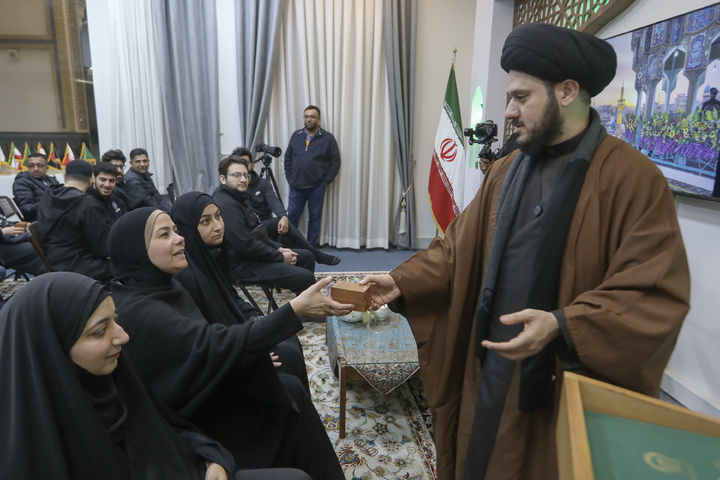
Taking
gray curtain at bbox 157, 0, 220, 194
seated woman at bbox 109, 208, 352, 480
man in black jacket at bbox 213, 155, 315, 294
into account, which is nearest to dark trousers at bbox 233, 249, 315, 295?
man in black jacket at bbox 213, 155, 315, 294

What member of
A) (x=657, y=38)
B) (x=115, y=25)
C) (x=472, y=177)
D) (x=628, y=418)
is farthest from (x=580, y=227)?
(x=115, y=25)

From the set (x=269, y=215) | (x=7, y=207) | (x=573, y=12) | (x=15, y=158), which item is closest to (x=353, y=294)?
(x=573, y=12)

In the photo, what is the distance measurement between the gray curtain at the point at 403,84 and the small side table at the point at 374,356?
312 centimetres

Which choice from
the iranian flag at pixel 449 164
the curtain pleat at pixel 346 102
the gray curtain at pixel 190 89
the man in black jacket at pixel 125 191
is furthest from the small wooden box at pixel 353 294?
the gray curtain at pixel 190 89

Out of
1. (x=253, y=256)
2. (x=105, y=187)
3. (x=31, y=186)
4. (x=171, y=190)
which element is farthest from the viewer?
(x=171, y=190)

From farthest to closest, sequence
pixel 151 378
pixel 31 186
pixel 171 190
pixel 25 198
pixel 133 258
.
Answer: pixel 171 190
pixel 31 186
pixel 25 198
pixel 133 258
pixel 151 378

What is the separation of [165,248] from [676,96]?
7.40ft

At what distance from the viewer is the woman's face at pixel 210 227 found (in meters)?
2.31

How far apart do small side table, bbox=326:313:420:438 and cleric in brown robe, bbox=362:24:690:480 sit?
0.80 metres

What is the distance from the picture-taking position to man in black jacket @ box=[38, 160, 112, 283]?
3.01 metres

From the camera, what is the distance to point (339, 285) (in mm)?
1514

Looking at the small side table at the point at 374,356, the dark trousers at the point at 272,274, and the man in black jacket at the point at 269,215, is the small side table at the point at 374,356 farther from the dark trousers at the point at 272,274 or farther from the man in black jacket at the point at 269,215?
the man in black jacket at the point at 269,215

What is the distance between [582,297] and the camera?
0.99 metres

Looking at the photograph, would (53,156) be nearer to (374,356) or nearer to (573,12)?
(374,356)
